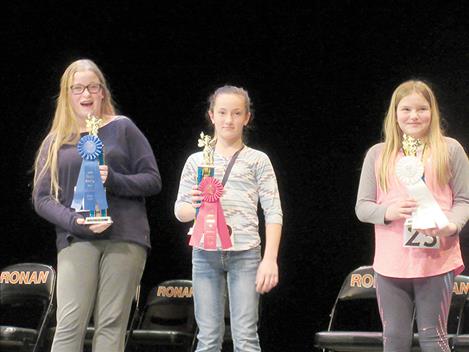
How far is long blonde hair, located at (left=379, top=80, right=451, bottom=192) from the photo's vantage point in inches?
113

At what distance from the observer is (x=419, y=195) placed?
9.07ft

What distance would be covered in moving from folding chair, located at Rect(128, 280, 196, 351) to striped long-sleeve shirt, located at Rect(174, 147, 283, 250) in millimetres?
1248

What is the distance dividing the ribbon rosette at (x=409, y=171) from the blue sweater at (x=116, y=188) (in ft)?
2.83

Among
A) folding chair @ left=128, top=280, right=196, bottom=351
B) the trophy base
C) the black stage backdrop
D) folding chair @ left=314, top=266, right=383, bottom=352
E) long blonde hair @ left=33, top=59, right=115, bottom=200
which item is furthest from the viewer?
the black stage backdrop

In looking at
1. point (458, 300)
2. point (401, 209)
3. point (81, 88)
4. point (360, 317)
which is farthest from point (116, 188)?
point (360, 317)

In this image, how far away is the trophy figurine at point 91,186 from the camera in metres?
2.75

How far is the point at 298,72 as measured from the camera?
465 centimetres

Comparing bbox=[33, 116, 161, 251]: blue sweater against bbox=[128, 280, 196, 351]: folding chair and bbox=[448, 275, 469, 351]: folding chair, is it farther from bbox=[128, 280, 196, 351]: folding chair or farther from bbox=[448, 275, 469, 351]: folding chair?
bbox=[448, 275, 469, 351]: folding chair

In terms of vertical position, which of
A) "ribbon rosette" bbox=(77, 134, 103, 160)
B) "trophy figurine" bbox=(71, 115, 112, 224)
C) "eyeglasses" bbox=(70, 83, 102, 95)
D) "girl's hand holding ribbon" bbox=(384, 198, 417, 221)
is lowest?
"girl's hand holding ribbon" bbox=(384, 198, 417, 221)

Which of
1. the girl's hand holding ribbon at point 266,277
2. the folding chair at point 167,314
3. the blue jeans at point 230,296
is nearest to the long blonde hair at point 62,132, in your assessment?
the blue jeans at point 230,296

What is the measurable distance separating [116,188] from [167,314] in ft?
5.59

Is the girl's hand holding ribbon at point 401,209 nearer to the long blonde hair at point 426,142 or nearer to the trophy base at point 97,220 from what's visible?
the long blonde hair at point 426,142

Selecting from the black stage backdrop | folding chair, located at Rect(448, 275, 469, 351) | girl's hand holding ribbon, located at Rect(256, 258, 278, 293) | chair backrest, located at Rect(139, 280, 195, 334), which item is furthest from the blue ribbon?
the black stage backdrop

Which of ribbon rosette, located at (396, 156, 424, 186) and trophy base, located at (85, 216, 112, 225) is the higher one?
ribbon rosette, located at (396, 156, 424, 186)
